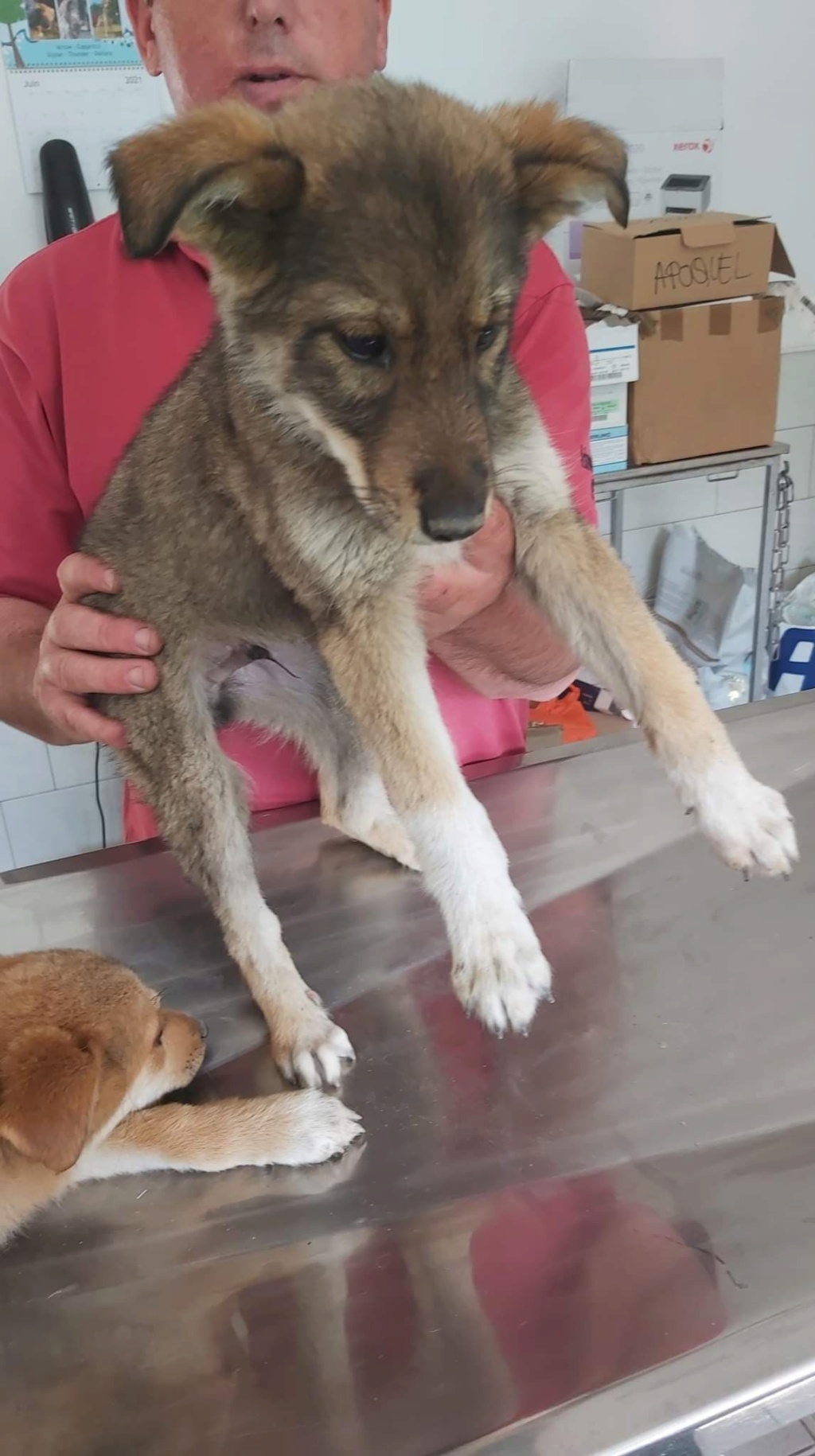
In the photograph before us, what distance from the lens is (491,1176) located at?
115 centimetres

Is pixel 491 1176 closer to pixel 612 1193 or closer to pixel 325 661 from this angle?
pixel 612 1193

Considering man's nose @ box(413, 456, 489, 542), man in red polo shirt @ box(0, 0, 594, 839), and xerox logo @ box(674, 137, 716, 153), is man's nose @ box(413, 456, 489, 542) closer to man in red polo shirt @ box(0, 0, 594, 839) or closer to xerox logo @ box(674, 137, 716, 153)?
man in red polo shirt @ box(0, 0, 594, 839)

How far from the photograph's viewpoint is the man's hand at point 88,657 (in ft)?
4.65

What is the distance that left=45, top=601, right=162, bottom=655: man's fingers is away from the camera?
1.41 m

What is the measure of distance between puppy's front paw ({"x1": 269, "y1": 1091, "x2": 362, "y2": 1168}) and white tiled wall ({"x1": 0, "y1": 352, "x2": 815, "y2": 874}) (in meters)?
2.33

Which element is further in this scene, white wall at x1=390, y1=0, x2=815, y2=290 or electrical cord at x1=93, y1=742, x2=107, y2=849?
electrical cord at x1=93, y1=742, x2=107, y2=849

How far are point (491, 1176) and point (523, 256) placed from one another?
3.42 ft

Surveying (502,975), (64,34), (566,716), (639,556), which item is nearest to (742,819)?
(502,975)

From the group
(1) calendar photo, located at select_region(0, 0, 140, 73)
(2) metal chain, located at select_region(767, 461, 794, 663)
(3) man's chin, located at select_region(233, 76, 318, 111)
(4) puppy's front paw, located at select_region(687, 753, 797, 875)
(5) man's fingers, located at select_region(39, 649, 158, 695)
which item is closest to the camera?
(4) puppy's front paw, located at select_region(687, 753, 797, 875)

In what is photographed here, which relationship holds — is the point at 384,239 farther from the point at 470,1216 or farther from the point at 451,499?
the point at 470,1216

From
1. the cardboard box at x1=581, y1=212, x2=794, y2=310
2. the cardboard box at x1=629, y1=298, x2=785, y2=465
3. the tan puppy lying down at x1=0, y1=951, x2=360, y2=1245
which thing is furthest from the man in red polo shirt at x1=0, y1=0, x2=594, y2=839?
the cardboard box at x1=629, y1=298, x2=785, y2=465

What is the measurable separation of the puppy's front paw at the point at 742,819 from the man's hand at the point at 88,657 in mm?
754

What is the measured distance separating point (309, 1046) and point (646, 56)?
144 inches

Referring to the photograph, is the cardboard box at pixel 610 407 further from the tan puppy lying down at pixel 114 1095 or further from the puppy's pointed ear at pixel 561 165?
the tan puppy lying down at pixel 114 1095
